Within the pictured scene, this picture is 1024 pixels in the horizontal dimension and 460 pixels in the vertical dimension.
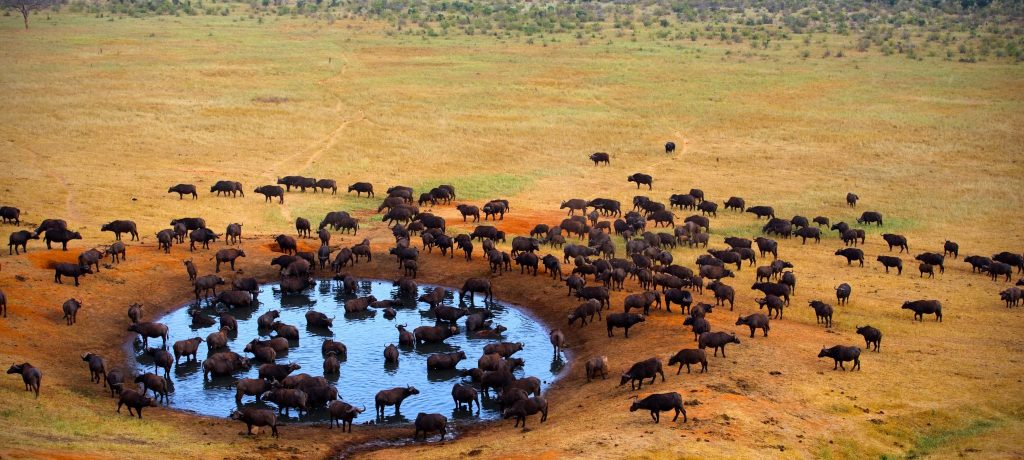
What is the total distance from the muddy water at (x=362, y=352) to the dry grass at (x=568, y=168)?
49.0 inches

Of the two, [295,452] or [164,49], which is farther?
[164,49]

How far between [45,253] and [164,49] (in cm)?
4670

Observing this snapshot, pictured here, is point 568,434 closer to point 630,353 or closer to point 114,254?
point 630,353

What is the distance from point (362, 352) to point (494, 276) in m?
7.46

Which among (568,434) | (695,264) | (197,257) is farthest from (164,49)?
(568,434)

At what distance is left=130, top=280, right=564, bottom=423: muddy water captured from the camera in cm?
2644

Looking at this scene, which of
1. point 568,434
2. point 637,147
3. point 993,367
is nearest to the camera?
point 568,434

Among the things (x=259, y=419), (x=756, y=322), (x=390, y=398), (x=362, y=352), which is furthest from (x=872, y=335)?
(x=259, y=419)

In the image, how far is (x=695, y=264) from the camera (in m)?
38.3

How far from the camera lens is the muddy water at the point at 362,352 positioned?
2644 centimetres

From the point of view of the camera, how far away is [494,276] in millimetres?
36938

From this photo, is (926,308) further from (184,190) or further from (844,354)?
(184,190)

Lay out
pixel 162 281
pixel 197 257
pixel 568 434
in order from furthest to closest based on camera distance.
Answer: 1. pixel 197 257
2. pixel 162 281
3. pixel 568 434

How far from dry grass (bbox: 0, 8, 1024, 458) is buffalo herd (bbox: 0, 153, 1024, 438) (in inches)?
23.9
